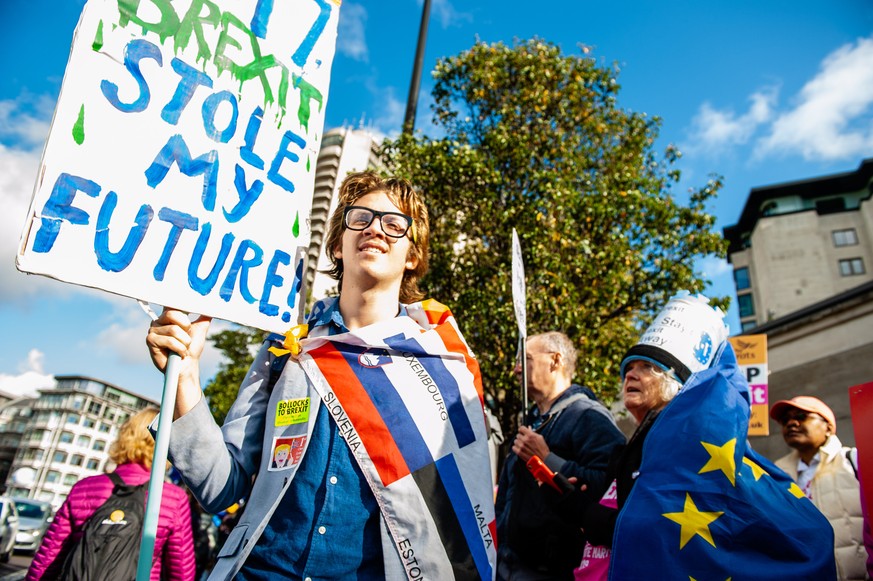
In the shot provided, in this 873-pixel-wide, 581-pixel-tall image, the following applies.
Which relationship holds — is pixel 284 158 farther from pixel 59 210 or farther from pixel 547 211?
pixel 547 211

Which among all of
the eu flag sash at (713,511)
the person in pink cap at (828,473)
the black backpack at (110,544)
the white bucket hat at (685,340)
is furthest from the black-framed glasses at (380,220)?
the person in pink cap at (828,473)

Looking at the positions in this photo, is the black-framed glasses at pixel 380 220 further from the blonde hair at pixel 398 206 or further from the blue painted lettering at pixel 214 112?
the blue painted lettering at pixel 214 112

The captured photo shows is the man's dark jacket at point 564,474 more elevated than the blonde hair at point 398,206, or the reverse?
the blonde hair at point 398,206

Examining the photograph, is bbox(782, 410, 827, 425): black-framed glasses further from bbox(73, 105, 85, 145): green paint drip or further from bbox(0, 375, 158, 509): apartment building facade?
bbox(0, 375, 158, 509): apartment building facade

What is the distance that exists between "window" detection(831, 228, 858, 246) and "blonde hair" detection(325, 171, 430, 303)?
5213cm

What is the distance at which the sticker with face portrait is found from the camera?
165 centimetres

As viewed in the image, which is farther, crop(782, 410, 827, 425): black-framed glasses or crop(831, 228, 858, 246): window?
crop(831, 228, 858, 246): window

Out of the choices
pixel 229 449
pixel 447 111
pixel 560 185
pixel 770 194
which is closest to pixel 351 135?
pixel 447 111

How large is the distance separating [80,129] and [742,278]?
5668cm

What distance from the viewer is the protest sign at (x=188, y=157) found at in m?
1.56

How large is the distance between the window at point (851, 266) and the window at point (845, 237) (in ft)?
4.12

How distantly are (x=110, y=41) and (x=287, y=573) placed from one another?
1.48 metres

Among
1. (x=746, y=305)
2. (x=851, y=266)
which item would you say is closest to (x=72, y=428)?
(x=746, y=305)

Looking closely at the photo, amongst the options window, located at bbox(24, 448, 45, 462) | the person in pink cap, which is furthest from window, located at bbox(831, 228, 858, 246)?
window, located at bbox(24, 448, 45, 462)
